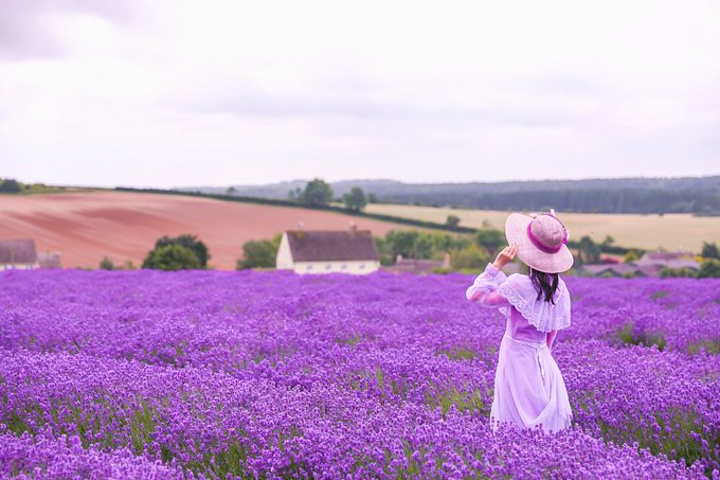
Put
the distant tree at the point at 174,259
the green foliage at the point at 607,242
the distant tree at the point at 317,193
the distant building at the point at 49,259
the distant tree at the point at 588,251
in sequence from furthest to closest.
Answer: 1. the distant tree at the point at 317,193
2. the green foliage at the point at 607,242
3. the distant tree at the point at 588,251
4. the distant tree at the point at 174,259
5. the distant building at the point at 49,259

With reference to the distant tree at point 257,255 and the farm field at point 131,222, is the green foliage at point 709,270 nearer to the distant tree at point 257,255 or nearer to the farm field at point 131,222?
the farm field at point 131,222

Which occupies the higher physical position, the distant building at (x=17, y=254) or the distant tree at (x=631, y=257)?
the distant building at (x=17, y=254)

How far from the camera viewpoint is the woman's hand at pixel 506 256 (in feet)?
12.2

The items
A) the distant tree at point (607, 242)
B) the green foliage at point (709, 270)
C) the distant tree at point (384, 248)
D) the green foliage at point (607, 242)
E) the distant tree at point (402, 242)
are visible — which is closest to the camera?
the green foliage at point (709, 270)

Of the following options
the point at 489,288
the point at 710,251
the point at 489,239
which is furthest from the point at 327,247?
the point at 489,288

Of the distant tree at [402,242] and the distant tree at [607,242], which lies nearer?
the distant tree at [607,242]

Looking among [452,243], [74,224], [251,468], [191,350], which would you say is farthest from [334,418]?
[452,243]

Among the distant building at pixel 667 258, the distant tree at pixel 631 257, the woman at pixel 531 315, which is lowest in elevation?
the distant tree at pixel 631 257

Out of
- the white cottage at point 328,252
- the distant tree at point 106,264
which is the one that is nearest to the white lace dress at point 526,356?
the distant tree at point 106,264

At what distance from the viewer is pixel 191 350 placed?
5.21 meters

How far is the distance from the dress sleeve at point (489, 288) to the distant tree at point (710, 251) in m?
54.4

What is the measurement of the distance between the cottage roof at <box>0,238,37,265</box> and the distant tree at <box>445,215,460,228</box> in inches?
1860

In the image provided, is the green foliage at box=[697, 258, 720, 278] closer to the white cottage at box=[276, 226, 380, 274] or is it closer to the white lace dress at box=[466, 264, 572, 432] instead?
the white lace dress at box=[466, 264, 572, 432]

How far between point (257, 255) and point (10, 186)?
17877 millimetres
